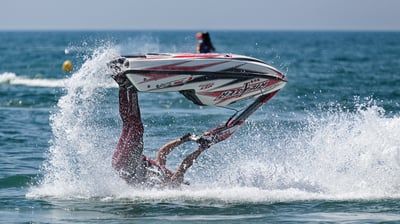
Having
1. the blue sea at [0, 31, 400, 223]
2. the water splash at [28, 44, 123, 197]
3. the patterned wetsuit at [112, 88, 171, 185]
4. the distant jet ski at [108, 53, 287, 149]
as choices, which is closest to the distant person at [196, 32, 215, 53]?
the blue sea at [0, 31, 400, 223]

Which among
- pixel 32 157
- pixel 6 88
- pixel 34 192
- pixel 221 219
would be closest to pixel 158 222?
pixel 221 219

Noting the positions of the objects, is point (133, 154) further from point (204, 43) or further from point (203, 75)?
Answer: point (204, 43)

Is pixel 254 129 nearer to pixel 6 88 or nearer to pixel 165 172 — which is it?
pixel 165 172

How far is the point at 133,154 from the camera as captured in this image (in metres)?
11.1

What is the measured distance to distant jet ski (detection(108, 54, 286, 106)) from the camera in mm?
10711

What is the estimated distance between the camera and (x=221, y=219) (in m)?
9.95

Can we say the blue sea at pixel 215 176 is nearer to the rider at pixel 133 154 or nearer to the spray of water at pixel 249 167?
the spray of water at pixel 249 167

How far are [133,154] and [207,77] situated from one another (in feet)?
4.53

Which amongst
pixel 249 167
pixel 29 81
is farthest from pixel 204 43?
pixel 29 81

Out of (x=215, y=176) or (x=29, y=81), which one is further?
(x=29, y=81)

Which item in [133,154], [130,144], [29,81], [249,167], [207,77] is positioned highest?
[29,81]

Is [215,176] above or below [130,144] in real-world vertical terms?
below

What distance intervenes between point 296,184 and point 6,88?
19654 millimetres

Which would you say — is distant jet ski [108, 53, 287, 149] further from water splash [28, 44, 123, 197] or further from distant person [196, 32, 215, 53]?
distant person [196, 32, 215, 53]
